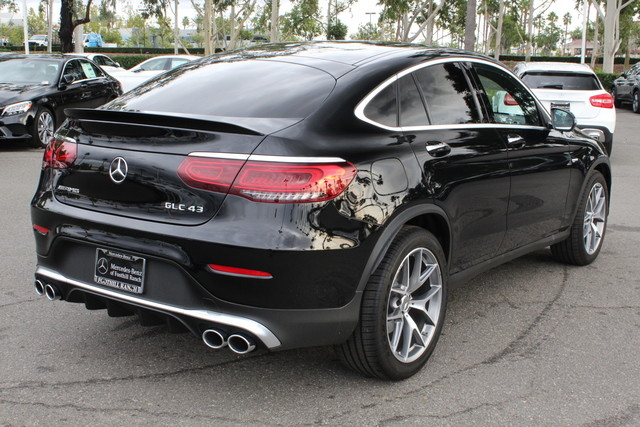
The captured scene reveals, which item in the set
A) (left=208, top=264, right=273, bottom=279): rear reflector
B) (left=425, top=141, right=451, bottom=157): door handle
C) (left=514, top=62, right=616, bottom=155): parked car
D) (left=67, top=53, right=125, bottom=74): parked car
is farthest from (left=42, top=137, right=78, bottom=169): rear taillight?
(left=67, top=53, right=125, bottom=74): parked car

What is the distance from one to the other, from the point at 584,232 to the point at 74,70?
10.9m

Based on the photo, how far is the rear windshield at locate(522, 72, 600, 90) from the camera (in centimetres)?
1283

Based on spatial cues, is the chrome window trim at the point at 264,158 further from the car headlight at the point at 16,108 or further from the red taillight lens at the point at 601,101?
the red taillight lens at the point at 601,101

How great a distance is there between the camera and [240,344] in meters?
3.29

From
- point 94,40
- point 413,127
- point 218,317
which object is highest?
point 94,40

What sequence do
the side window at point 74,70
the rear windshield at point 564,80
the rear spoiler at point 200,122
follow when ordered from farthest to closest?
the side window at point 74,70 → the rear windshield at point 564,80 → the rear spoiler at point 200,122

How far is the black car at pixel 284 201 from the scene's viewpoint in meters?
3.23

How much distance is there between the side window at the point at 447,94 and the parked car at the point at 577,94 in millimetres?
8472

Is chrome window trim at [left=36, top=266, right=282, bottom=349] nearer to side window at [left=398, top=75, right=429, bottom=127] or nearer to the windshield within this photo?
side window at [left=398, top=75, right=429, bottom=127]

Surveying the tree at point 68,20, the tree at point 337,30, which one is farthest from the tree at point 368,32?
the tree at point 68,20

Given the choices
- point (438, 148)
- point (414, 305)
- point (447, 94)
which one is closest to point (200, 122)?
point (438, 148)

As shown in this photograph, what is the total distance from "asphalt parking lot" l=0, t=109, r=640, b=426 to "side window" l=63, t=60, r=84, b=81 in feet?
30.8

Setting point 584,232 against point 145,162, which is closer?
point 145,162

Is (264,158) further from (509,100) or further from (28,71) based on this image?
(28,71)
